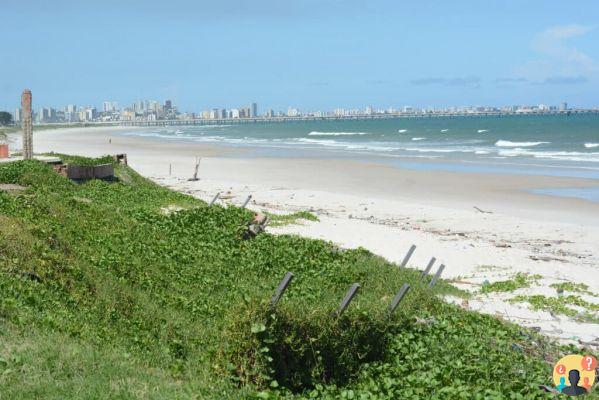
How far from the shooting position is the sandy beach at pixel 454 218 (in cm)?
1558

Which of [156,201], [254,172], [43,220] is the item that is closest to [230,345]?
[43,220]

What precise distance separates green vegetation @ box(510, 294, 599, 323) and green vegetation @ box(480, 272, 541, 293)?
63cm

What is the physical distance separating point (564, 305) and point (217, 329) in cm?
726

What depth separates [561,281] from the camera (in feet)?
50.8

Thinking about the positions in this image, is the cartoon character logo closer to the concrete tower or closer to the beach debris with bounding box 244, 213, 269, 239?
the beach debris with bounding box 244, 213, 269, 239

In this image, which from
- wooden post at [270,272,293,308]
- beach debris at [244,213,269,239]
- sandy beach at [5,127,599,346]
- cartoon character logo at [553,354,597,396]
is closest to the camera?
cartoon character logo at [553,354,597,396]

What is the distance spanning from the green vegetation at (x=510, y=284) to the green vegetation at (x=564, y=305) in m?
0.63

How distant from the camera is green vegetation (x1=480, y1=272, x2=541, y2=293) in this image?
14672 mm

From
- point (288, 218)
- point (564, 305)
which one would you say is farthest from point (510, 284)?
point (288, 218)

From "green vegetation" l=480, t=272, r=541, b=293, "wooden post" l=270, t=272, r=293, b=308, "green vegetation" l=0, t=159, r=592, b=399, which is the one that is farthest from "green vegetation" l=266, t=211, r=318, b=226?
"wooden post" l=270, t=272, r=293, b=308

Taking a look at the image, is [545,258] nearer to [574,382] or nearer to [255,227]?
[255,227]

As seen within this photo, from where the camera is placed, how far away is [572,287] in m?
14.7

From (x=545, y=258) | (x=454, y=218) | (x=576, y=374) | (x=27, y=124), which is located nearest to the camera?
(x=576, y=374)

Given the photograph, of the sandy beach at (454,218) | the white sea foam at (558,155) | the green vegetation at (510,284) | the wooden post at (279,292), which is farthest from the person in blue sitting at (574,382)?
the white sea foam at (558,155)
